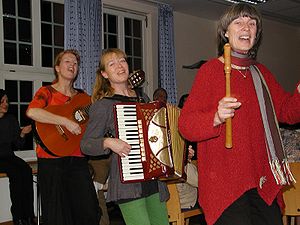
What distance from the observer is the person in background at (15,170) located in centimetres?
466

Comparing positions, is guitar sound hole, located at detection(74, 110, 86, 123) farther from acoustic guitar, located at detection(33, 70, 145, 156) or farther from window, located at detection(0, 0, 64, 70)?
window, located at detection(0, 0, 64, 70)

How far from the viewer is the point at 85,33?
581cm

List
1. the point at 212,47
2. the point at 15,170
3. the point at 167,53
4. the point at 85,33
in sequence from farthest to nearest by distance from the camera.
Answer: the point at 212,47 → the point at 167,53 → the point at 85,33 → the point at 15,170

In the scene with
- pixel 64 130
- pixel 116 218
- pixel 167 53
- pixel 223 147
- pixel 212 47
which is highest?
pixel 212 47

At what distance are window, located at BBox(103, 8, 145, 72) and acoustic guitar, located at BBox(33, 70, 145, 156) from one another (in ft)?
10.5

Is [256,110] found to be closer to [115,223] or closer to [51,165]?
[51,165]

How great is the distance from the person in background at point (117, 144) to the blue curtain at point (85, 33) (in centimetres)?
332

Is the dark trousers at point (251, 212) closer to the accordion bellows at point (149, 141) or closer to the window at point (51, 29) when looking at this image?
the accordion bellows at point (149, 141)

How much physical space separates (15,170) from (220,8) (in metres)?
4.35

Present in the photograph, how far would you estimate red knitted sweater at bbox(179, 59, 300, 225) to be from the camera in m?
1.66

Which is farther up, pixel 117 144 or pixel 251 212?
pixel 117 144

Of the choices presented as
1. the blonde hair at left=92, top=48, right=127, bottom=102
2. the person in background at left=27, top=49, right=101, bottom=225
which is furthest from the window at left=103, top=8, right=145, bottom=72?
the blonde hair at left=92, top=48, right=127, bottom=102

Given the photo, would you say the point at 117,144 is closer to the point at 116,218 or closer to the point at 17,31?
the point at 116,218

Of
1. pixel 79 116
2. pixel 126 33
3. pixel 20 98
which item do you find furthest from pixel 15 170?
pixel 126 33
